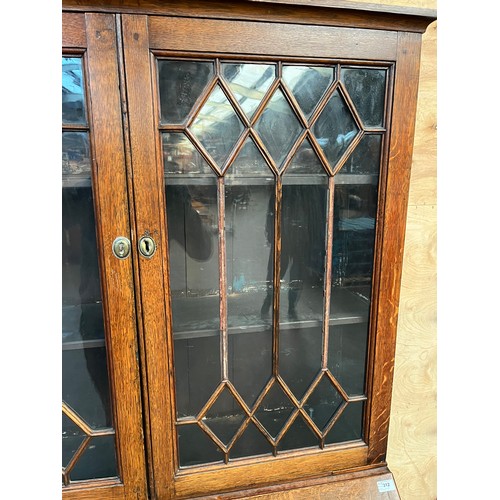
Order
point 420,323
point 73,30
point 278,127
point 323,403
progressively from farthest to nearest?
1. point 420,323
2. point 323,403
3. point 278,127
4. point 73,30

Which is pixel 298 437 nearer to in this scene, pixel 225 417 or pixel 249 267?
pixel 225 417

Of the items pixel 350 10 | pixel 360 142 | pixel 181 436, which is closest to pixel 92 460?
pixel 181 436

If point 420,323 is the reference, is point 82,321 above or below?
above

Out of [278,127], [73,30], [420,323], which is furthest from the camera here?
[420,323]

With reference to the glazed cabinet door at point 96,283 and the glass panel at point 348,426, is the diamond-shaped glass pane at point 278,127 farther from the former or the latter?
the glass panel at point 348,426

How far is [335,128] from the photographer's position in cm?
61

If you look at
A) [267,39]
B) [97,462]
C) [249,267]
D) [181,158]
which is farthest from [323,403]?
[267,39]

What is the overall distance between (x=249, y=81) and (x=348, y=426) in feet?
2.14

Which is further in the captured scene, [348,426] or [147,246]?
[348,426]

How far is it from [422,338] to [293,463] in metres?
0.48

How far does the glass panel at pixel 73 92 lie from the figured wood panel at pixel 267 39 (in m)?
0.12

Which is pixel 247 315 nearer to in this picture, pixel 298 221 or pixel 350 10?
pixel 298 221

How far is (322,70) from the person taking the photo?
58cm

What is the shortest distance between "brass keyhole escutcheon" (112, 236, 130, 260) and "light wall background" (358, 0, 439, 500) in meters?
0.64
